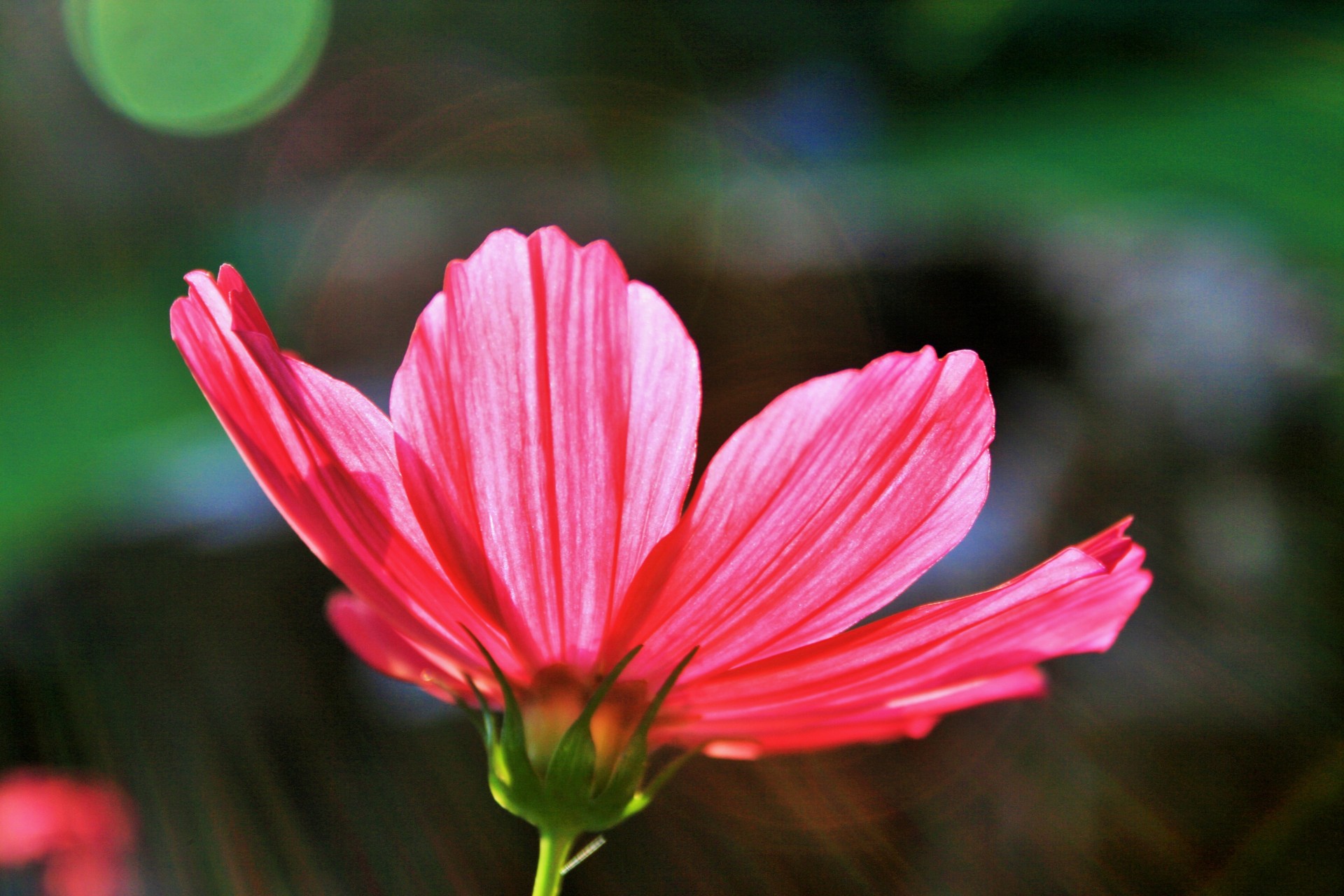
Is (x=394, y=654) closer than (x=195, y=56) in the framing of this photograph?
Yes

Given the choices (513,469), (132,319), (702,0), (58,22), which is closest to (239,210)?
(132,319)

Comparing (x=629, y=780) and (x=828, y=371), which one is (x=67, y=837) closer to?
(x=629, y=780)

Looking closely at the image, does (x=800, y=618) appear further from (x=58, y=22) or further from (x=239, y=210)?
(x=58, y=22)

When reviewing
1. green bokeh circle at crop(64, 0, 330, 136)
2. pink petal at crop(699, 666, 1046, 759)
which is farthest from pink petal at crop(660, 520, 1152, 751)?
green bokeh circle at crop(64, 0, 330, 136)

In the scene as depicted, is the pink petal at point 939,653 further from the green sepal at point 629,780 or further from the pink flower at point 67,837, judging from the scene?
the pink flower at point 67,837

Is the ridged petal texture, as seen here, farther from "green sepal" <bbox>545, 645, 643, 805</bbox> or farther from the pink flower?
the pink flower

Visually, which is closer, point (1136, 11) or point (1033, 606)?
point (1033, 606)

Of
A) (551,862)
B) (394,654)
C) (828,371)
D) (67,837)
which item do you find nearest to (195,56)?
(828,371)
